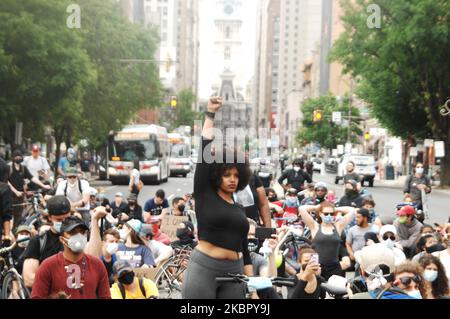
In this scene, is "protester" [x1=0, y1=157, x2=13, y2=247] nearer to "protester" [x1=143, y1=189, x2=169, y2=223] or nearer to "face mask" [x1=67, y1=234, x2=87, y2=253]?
"face mask" [x1=67, y1=234, x2=87, y2=253]

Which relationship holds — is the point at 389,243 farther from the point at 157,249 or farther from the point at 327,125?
the point at 327,125

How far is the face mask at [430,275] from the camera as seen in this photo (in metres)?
7.64

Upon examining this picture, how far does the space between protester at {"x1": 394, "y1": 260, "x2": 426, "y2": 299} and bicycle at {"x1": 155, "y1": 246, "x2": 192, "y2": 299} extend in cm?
477

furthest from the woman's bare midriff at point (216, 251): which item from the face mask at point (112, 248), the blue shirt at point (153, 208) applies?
the blue shirt at point (153, 208)

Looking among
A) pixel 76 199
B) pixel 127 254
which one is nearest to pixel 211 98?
pixel 127 254

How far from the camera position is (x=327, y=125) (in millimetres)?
104438

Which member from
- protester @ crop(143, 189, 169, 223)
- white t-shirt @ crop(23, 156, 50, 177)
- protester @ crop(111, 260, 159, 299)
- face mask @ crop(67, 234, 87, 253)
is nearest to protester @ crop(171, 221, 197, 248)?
protester @ crop(143, 189, 169, 223)

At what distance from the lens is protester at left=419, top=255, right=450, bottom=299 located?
7.55 m

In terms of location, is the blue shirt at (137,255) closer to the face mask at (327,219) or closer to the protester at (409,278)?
the face mask at (327,219)

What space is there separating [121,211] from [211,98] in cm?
1112

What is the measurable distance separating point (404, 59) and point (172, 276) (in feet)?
125

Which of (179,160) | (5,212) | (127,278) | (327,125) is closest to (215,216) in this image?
(127,278)

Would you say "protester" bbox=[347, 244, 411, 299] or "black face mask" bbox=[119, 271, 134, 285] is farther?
"black face mask" bbox=[119, 271, 134, 285]

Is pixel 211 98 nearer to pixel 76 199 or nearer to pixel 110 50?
pixel 76 199
